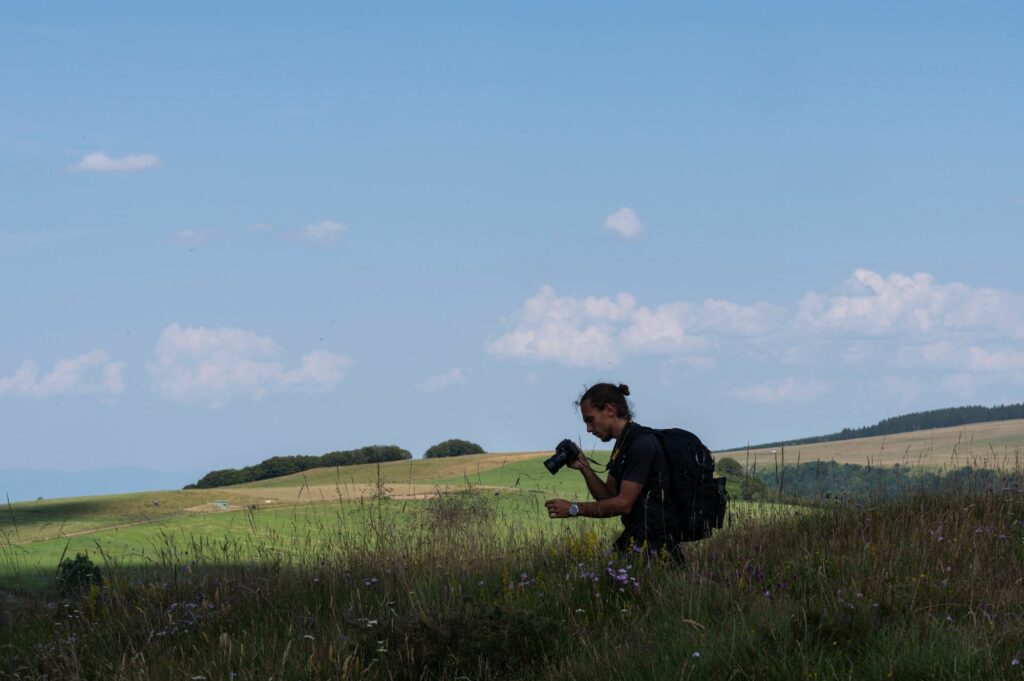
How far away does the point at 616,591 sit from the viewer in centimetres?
714

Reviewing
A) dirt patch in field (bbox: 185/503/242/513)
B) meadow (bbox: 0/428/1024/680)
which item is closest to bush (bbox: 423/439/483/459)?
dirt patch in field (bbox: 185/503/242/513)

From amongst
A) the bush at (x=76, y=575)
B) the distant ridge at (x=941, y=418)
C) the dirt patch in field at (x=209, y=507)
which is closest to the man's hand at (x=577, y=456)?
the bush at (x=76, y=575)

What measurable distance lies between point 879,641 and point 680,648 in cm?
113

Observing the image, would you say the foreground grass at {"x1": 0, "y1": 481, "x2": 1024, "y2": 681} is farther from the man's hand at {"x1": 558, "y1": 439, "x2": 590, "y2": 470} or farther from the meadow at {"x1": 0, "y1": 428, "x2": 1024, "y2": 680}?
the man's hand at {"x1": 558, "y1": 439, "x2": 590, "y2": 470}

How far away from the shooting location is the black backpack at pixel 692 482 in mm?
7324

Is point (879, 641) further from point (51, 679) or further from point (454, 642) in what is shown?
point (51, 679)

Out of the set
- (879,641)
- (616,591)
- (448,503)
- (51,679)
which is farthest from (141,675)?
(448,503)

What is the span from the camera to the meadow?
18.8ft

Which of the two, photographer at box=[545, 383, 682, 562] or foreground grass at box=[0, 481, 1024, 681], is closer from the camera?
foreground grass at box=[0, 481, 1024, 681]

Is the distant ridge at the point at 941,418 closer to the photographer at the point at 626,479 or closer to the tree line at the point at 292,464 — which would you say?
the tree line at the point at 292,464

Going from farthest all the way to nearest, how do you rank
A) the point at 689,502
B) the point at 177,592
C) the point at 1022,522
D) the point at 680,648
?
the point at 1022,522
the point at 177,592
the point at 689,502
the point at 680,648

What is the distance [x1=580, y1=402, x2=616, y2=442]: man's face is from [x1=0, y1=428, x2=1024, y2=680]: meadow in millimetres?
1022

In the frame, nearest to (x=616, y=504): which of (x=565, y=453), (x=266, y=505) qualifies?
(x=565, y=453)

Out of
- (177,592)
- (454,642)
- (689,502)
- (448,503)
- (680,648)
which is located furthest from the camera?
(448,503)
